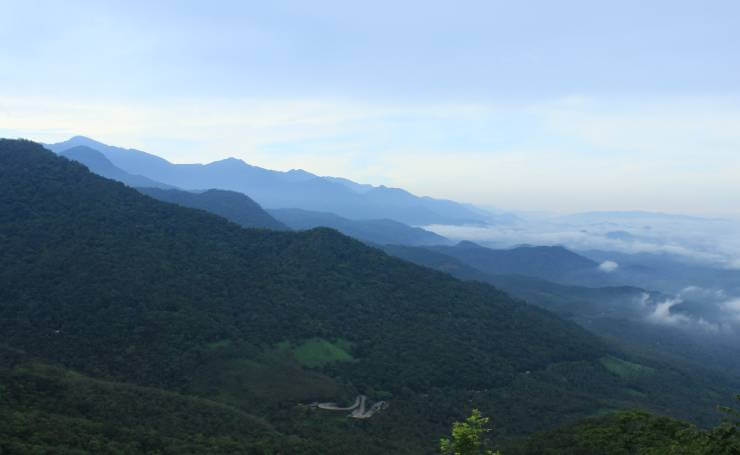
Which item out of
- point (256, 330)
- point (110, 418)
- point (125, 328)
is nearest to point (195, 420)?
point (110, 418)

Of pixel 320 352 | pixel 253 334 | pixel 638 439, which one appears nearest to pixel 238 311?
pixel 253 334

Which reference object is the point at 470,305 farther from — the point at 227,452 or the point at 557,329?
the point at 227,452

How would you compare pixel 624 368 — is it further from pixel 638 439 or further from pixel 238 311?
pixel 638 439

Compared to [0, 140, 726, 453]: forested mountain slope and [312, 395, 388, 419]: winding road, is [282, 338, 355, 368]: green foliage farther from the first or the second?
[312, 395, 388, 419]: winding road

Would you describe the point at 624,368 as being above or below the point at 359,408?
above

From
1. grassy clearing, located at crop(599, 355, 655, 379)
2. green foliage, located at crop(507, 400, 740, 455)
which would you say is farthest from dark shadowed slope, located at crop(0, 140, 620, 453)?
green foliage, located at crop(507, 400, 740, 455)

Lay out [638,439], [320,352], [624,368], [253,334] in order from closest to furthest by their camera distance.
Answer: [638,439] < [253,334] < [320,352] < [624,368]
